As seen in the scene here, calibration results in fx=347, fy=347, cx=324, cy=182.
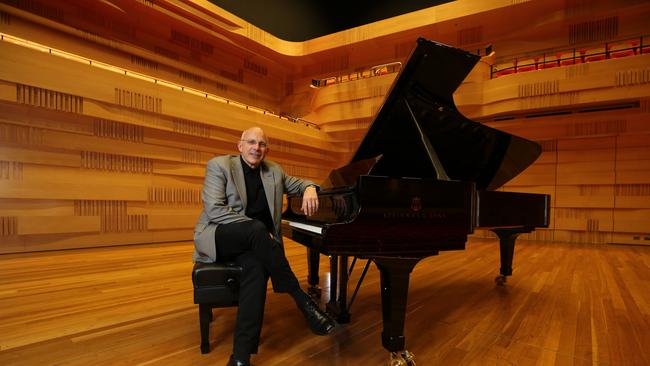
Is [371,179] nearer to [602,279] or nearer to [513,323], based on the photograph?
[513,323]

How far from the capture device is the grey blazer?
5.22ft

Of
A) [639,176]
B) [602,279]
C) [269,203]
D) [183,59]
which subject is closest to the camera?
[269,203]

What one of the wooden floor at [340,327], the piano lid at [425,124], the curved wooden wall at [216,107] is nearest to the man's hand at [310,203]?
the piano lid at [425,124]

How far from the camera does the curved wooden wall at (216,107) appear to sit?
373 centimetres

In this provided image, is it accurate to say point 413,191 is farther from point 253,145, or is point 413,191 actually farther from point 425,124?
point 253,145

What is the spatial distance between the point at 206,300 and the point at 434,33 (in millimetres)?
6626

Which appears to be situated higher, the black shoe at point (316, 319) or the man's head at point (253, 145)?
the man's head at point (253, 145)

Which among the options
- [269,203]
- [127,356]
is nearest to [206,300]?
[127,356]

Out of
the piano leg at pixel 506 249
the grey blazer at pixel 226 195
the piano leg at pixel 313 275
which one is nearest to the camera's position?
the grey blazer at pixel 226 195

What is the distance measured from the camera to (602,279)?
308 centimetres

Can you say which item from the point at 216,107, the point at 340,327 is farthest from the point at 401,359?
the point at 216,107

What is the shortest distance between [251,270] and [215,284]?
6.5 inches

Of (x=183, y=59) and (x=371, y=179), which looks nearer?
(x=371, y=179)

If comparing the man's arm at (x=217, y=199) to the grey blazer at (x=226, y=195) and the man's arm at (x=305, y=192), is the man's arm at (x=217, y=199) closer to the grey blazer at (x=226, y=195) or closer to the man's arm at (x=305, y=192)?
the grey blazer at (x=226, y=195)
